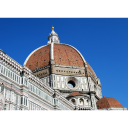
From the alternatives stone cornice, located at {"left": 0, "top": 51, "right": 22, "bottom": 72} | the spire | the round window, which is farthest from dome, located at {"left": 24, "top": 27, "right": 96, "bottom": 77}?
stone cornice, located at {"left": 0, "top": 51, "right": 22, "bottom": 72}

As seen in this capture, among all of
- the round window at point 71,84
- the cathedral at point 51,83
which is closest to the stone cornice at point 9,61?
the cathedral at point 51,83

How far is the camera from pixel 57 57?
49.8 m

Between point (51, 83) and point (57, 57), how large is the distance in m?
8.52

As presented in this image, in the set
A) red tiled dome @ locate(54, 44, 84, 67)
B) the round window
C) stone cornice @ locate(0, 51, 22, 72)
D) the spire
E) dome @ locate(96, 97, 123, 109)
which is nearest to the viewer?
stone cornice @ locate(0, 51, 22, 72)

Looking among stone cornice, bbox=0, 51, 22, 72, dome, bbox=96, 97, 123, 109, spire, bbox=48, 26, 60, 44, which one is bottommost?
dome, bbox=96, 97, 123, 109

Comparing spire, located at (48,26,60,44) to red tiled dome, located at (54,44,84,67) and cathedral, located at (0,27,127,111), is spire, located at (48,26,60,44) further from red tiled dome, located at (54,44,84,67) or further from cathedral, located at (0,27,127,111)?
red tiled dome, located at (54,44,84,67)

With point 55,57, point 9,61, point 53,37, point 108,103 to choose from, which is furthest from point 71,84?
point 9,61

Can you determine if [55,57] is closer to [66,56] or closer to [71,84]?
[66,56]

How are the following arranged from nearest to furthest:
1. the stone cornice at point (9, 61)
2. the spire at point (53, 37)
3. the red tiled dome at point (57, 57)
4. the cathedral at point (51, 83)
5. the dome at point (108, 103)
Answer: the stone cornice at point (9, 61) → the cathedral at point (51, 83) → the dome at point (108, 103) → the red tiled dome at point (57, 57) → the spire at point (53, 37)

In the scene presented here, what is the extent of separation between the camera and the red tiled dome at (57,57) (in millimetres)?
49469

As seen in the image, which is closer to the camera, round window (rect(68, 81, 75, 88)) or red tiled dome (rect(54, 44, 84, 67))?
round window (rect(68, 81, 75, 88))

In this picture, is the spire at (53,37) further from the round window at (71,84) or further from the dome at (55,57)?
the round window at (71,84)

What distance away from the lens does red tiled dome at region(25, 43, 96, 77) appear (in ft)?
162
